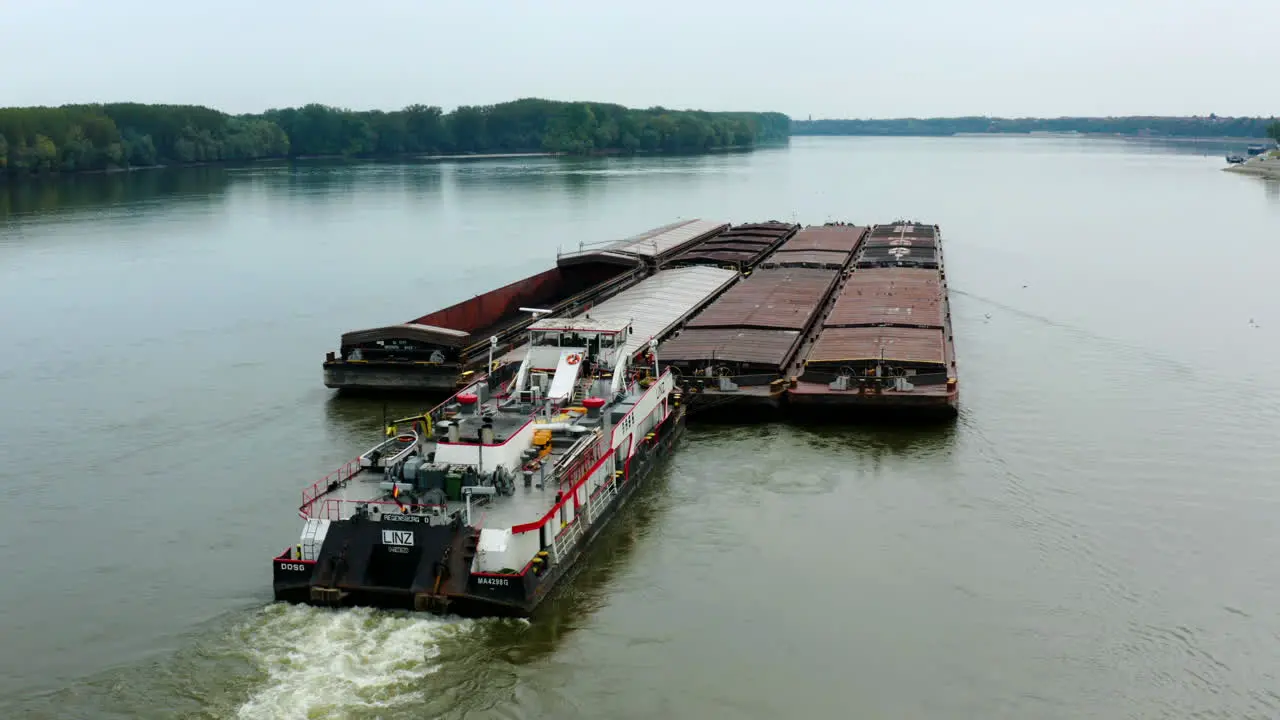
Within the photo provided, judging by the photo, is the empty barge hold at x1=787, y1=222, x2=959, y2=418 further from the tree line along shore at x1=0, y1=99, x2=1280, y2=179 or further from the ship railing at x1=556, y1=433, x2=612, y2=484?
the tree line along shore at x1=0, y1=99, x2=1280, y2=179

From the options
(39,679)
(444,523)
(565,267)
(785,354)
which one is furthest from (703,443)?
(565,267)

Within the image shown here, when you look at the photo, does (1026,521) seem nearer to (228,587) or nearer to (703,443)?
(703,443)

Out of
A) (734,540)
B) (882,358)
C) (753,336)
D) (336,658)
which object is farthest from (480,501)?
(753,336)

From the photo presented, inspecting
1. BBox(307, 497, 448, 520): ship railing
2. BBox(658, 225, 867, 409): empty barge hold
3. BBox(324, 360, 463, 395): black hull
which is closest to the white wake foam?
BBox(307, 497, 448, 520): ship railing

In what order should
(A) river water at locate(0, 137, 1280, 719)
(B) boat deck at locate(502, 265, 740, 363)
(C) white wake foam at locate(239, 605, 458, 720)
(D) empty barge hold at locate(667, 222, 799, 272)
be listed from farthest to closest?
(D) empty barge hold at locate(667, 222, 799, 272)
(B) boat deck at locate(502, 265, 740, 363)
(A) river water at locate(0, 137, 1280, 719)
(C) white wake foam at locate(239, 605, 458, 720)

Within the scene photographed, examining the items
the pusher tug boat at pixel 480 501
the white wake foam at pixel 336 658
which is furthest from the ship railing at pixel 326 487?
the white wake foam at pixel 336 658

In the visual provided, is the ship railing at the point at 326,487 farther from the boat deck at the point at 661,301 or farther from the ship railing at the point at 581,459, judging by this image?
the boat deck at the point at 661,301
